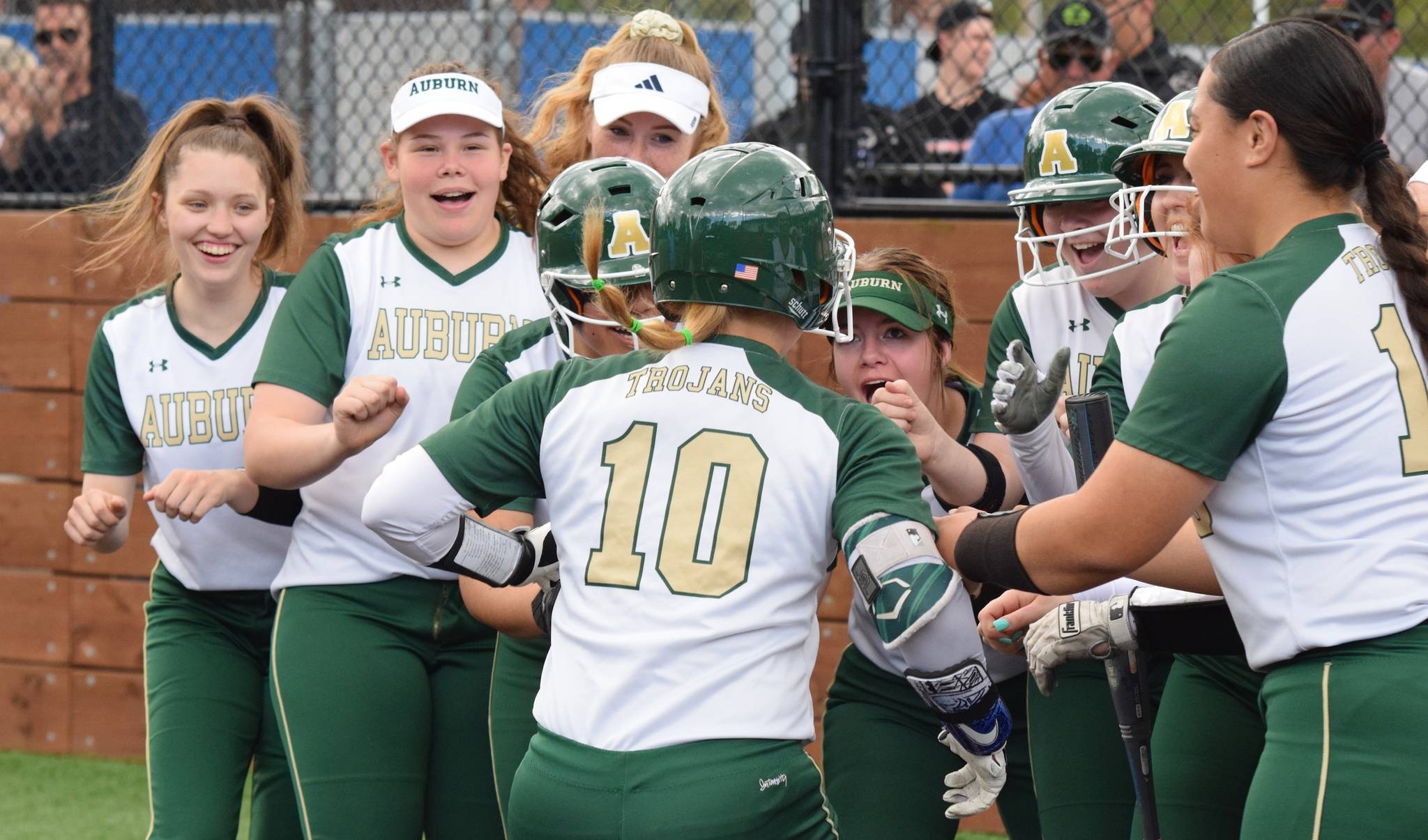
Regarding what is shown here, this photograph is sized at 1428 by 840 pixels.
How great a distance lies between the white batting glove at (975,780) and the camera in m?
2.62

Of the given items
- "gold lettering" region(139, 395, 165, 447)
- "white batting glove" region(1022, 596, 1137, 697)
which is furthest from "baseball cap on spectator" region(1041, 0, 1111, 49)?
"gold lettering" region(139, 395, 165, 447)

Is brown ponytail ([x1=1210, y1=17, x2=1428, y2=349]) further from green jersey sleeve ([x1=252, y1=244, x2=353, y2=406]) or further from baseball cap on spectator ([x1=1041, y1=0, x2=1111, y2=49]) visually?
baseball cap on spectator ([x1=1041, y1=0, x2=1111, y2=49])

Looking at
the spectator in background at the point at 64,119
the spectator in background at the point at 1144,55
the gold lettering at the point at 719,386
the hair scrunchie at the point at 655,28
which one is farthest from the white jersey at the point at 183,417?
the spectator in background at the point at 1144,55

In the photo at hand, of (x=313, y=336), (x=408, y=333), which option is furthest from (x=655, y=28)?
(x=313, y=336)

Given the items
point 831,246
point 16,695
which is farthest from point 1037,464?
point 16,695

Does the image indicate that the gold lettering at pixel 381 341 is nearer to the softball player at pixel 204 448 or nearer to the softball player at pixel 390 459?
the softball player at pixel 390 459

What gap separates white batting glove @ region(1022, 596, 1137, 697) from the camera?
2869 mm

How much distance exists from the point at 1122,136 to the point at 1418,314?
1226 millimetres

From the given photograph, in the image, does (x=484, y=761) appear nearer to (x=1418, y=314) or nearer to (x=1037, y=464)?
(x=1037, y=464)

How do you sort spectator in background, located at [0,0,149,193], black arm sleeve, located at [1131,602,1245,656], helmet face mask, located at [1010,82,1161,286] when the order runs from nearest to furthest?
black arm sleeve, located at [1131,602,1245,656] → helmet face mask, located at [1010,82,1161,286] → spectator in background, located at [0,0,149,193]

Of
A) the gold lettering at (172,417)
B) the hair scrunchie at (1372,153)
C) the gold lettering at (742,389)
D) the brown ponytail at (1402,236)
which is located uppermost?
the hair scrunchie at (1372,153)

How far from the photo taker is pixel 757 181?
2.56 metres

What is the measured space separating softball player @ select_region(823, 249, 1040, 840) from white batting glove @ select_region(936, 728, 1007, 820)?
477 mm

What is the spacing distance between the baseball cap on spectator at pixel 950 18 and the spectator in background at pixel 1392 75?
1090mm
